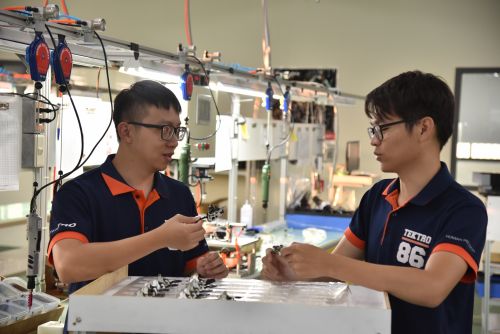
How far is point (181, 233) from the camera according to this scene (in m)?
1.54

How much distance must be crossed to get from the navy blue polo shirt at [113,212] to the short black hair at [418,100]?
72 centimetres

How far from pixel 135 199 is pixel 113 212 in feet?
0.27

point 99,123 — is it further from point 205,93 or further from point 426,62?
point 426,62

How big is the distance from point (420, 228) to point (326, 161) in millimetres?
5358

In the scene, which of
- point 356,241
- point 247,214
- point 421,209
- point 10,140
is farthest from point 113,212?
point 247,214

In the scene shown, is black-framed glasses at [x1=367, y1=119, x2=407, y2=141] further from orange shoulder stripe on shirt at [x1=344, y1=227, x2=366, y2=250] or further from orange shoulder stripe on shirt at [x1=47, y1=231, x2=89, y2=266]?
orange shoulder stripe on shirt at [x1=47, y1=231, x2=89, y2=266]

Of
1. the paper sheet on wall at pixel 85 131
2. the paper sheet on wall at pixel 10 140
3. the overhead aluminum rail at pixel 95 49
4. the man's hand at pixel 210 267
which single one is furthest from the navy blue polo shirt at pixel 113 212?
the paper sheet on wall at pixel 85 131

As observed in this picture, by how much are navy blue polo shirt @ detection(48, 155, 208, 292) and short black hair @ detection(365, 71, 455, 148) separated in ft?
2.35

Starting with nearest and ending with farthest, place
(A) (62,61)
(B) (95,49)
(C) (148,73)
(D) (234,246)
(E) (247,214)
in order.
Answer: (A) (62,61)
(B) (95,49)
(C) (148,73)
(D) (234,246)
(E) (247,214)

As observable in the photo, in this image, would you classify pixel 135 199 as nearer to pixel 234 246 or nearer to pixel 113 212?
pixel 113 212

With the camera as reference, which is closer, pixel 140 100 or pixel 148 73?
pixel 140 100

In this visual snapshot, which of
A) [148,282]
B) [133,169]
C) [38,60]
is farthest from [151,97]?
[148,282]

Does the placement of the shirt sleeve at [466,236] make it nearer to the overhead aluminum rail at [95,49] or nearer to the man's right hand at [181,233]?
the man's right hand at [181,233]

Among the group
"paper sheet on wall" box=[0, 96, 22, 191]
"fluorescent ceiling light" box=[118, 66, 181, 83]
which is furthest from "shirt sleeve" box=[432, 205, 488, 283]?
Answer: "paper sheet on wall" box=[0, 96, 22, 191]
